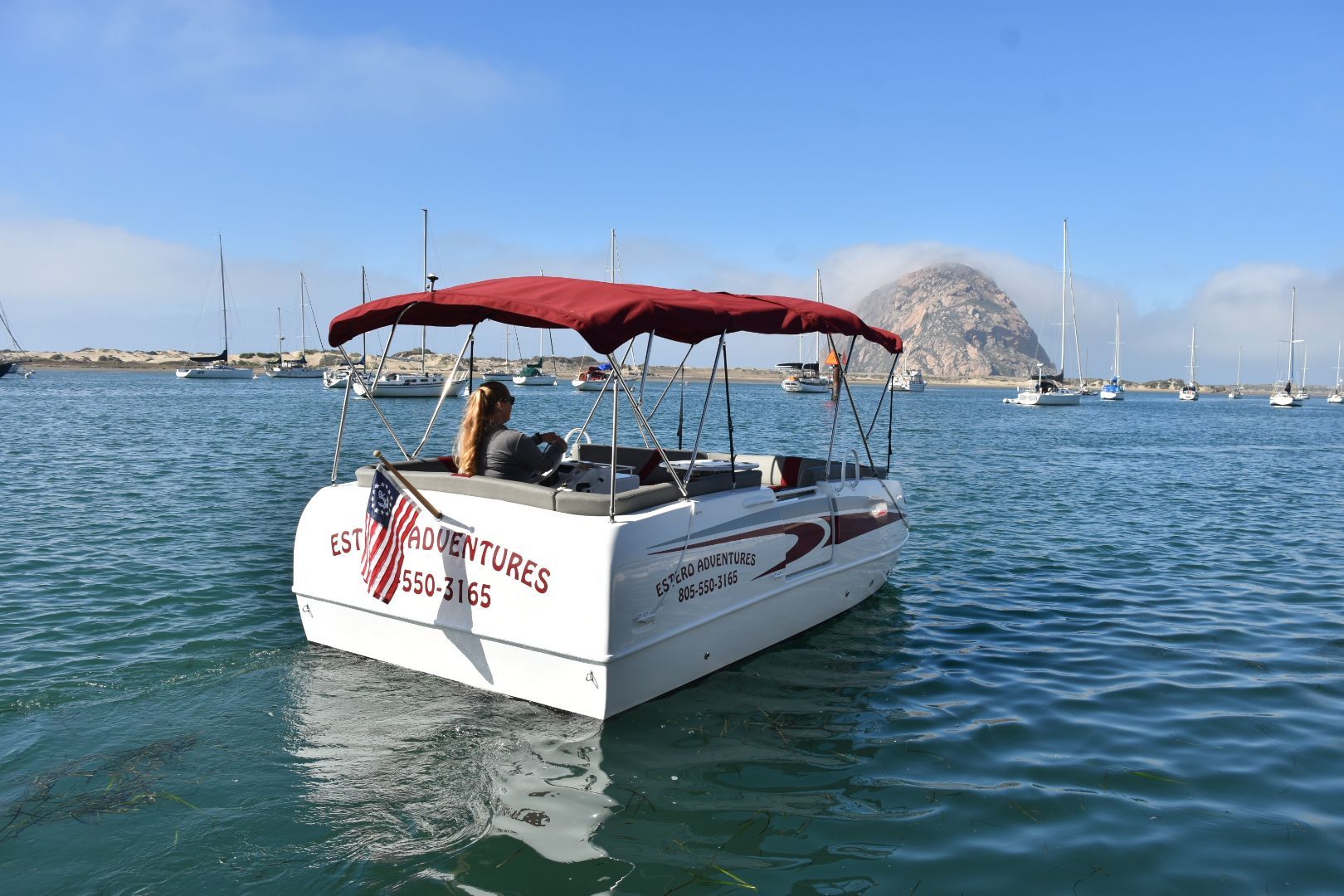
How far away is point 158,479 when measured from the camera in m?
18.9

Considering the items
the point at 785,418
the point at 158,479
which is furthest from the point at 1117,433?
the point at 158,479

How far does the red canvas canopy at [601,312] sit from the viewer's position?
5953mm

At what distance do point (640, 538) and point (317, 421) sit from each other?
126 ft

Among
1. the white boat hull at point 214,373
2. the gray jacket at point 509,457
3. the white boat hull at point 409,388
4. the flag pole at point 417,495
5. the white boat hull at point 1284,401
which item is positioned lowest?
the white boat hull at point 1284,401

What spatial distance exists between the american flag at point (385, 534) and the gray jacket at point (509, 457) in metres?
0.74

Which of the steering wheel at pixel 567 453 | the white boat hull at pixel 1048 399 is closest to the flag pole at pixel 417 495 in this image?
the steering wheel at pixel 567 453

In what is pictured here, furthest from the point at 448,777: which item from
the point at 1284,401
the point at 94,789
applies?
the point at 1284,401

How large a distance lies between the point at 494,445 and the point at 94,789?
3200mm

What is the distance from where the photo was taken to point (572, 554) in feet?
19.0

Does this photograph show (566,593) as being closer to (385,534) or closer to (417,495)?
(417,495)

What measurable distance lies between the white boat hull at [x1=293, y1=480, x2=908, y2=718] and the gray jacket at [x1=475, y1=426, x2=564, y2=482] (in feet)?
1.63

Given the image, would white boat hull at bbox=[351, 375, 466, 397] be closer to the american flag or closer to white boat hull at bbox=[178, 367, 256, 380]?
white boat hull at bbox=[178, 367, 256, 380]

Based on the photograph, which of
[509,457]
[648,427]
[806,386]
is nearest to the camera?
[648,427]

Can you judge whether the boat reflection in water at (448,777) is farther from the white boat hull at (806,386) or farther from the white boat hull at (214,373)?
→ the white boat hull at (214,373)
